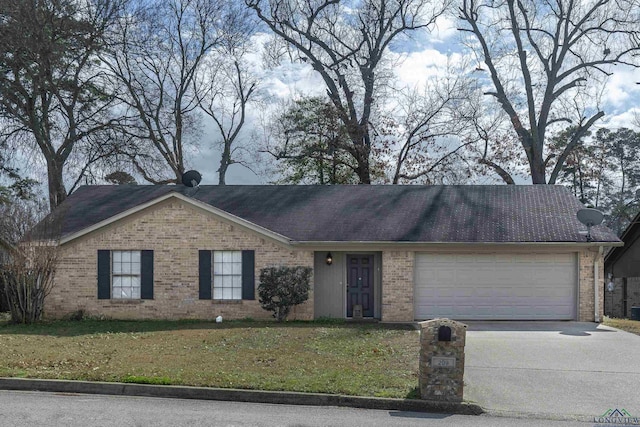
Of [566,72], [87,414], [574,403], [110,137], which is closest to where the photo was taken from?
[87,414]

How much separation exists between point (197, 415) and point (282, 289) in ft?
Answer: 31.6

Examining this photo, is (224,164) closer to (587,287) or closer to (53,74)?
(53,74)

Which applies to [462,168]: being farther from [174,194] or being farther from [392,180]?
[174,194]

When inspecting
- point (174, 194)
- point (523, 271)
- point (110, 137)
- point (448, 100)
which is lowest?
point (523, 271)

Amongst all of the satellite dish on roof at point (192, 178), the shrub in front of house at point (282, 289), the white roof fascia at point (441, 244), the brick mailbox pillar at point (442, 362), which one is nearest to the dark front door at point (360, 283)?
the white roof fascia at point (441, 244)

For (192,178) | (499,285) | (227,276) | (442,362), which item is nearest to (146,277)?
(227,276)

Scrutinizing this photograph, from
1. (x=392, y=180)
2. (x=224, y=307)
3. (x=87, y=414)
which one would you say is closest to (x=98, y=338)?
(x=224, y=307)

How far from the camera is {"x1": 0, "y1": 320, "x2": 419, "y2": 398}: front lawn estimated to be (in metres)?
9.66

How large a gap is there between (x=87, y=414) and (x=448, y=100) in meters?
29.5

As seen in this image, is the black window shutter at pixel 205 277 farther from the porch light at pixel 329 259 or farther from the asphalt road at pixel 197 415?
the asphalt road at pixel 197 415

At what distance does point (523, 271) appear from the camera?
18797 mm

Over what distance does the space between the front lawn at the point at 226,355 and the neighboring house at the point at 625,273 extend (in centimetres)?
1876

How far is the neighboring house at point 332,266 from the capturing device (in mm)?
18297

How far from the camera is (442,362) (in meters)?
8.77
